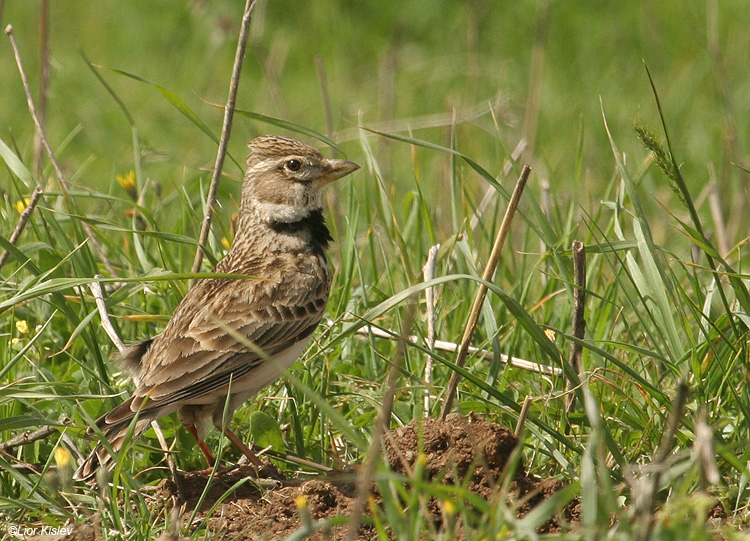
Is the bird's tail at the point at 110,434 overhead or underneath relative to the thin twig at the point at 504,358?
underneath

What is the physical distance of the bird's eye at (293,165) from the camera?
17.8 ft

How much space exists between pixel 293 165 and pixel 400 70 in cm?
606

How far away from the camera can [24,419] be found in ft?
12.9

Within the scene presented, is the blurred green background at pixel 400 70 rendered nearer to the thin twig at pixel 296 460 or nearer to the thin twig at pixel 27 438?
the thin twig at pixel 27 438

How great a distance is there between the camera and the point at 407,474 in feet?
12.0

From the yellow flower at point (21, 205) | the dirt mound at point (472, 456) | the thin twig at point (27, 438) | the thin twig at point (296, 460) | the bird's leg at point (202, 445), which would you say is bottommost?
the bird's leg at point (202, 445)

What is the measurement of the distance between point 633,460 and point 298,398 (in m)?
1.43

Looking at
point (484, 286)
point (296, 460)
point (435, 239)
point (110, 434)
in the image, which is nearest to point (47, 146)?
point (110, 434)

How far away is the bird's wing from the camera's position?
4367 millimetres

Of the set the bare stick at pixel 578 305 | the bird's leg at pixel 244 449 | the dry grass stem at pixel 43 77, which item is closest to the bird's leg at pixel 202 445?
the bird's leg at pixel 244 449

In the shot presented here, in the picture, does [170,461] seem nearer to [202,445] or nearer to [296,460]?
[202,445]

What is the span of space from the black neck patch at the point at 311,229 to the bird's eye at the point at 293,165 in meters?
0.25

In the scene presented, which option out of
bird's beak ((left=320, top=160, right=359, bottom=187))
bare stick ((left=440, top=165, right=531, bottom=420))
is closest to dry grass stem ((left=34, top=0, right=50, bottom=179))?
bird's beak ((left=320, top=160, right=359, bottom=187))

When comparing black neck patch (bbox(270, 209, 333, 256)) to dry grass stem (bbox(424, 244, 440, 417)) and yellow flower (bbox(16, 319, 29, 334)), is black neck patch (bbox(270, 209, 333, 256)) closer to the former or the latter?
dry grass stem (bbox(424, 244, 440, 417))
